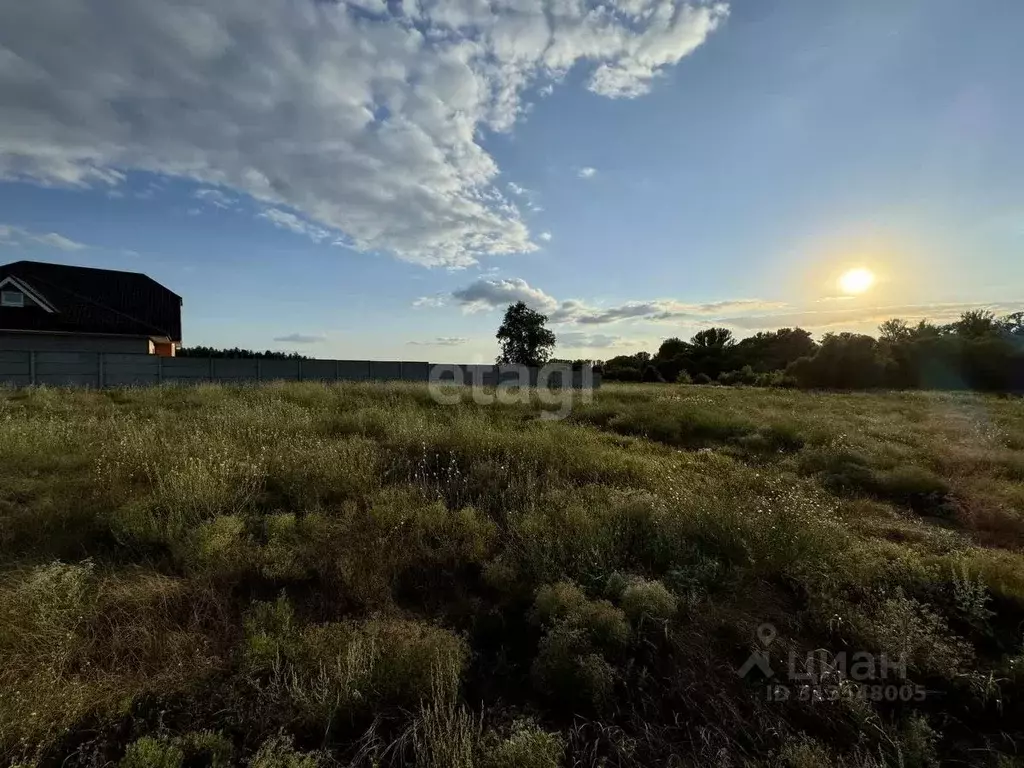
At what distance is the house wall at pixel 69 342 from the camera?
19391 mm

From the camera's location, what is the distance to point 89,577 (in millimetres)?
3203

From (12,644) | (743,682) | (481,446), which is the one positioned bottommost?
(743,682)

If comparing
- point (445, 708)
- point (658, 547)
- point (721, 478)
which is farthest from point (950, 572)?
point (445, 708)

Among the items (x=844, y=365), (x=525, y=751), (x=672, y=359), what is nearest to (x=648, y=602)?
(x=525, y=751)

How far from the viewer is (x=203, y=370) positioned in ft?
65.3

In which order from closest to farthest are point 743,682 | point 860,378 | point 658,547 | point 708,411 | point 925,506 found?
point 743,682, point 658,547, point 925,506, point 708,411, point 860,378

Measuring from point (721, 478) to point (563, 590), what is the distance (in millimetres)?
3796

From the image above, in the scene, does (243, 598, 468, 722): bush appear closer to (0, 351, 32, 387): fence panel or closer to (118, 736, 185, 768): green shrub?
(118, 736, 185, 768): green shrub

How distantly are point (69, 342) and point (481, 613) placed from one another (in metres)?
25.2

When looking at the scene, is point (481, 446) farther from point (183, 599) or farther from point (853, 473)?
point (853, 473)

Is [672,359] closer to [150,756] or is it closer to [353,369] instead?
[353,369]

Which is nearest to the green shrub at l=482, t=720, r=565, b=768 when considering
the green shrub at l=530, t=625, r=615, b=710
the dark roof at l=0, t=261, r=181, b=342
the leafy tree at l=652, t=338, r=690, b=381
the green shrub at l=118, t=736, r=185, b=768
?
the green shrub at l=530, t=625, r=615, b=710

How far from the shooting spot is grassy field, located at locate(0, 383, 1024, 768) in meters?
2.20

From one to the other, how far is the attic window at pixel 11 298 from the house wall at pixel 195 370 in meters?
2.06
